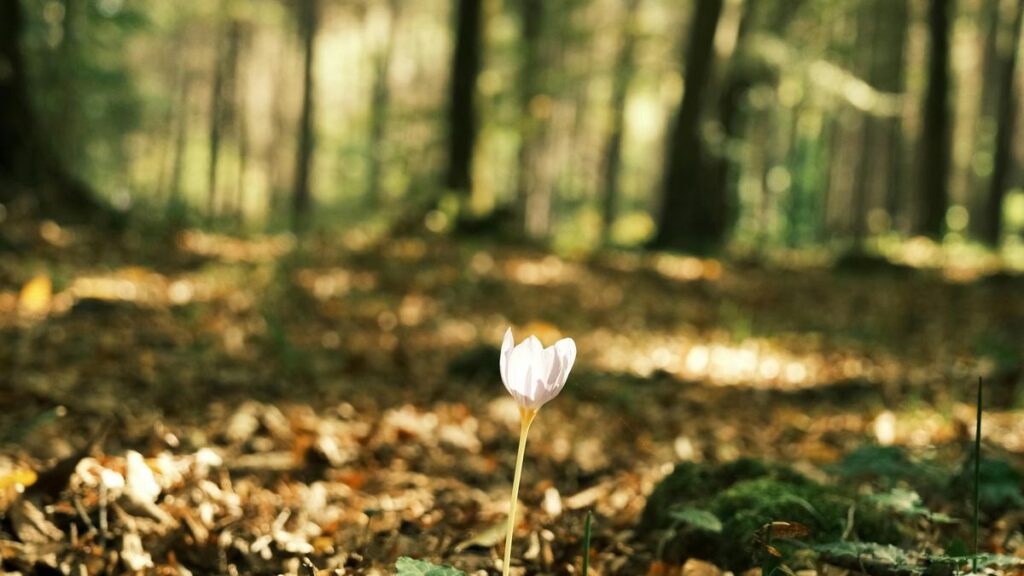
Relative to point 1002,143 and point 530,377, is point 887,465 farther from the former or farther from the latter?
point 1002,143

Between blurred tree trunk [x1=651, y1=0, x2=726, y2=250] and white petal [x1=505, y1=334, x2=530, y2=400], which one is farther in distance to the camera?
blurred tree trunk [x1=651, y1=0, x2=726, y2=250]

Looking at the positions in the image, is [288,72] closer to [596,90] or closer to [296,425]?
[596,90]

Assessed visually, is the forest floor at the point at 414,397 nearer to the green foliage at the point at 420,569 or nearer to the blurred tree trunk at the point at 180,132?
the green foliage at the point at 420,569

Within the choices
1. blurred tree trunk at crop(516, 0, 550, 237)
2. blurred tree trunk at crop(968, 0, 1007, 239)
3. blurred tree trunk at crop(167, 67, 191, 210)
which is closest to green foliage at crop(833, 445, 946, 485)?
blurred tree trunk at crop(516, 0, 550, 237)

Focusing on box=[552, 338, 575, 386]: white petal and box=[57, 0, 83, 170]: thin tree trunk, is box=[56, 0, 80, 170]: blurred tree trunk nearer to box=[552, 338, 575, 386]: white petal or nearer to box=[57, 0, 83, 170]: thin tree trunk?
box=[57, 0, 83, 170]: thin tree trunk

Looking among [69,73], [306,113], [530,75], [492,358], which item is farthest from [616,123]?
[492,358]

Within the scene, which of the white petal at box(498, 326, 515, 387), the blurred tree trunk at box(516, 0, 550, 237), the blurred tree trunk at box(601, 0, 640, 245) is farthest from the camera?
the blurred tree trunk at box(601, 0, 640, 245)

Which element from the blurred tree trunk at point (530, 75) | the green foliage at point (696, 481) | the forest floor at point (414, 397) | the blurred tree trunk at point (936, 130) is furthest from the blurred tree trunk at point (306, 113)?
the green foliage at point (696, 481)

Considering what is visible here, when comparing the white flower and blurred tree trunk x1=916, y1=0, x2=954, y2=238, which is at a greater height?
blurred tree trunk x1=916, y1=0, x2=954, y2=238
